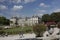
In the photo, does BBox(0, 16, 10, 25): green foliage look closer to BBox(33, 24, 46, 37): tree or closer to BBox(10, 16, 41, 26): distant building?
BBox(10, 16, 41, 26): distant building

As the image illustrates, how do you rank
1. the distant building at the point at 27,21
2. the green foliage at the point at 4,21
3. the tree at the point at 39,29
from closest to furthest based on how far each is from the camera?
the green foliage at the point at 4,21
the distant building at the point at 27,21
the tree at the point at 39,29

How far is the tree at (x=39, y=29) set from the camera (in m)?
4.20

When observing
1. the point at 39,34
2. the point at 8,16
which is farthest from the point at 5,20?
the point at 39,34

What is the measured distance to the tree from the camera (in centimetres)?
420

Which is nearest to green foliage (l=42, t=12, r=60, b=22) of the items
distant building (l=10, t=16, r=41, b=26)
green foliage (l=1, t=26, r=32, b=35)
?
distant building (l=10, t=16, r=41, b=26)

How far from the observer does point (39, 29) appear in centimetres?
436

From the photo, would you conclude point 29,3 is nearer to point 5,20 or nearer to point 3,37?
point 5,20

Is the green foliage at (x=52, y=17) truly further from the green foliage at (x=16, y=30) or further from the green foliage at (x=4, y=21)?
the green foliage at (x=4, y=21)

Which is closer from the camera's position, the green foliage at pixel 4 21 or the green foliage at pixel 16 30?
the green foliage at pixel 4 21

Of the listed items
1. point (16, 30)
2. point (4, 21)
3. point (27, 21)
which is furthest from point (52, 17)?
point (4, 21)

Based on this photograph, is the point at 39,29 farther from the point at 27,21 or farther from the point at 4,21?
the point at 4,21

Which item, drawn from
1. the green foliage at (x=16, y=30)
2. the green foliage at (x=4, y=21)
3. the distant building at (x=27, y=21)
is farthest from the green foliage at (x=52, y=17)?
the green foliage at (x=4, y=21)

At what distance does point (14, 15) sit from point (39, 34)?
0.88 metres

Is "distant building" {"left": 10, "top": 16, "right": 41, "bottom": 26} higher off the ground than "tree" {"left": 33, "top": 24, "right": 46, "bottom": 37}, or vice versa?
"distant building" {"left": 10, "top": 16, "right": 41, "bottom": 26}
